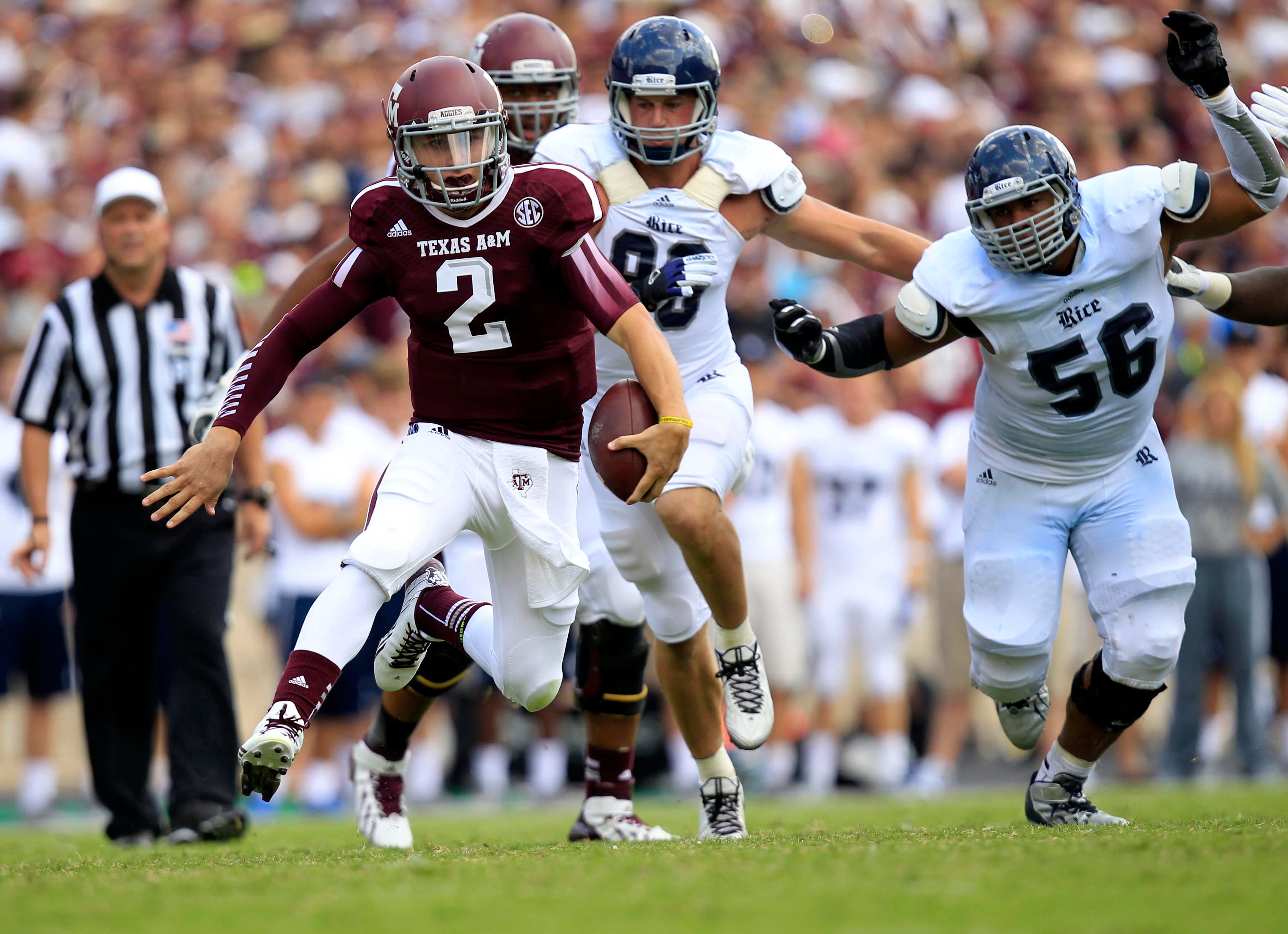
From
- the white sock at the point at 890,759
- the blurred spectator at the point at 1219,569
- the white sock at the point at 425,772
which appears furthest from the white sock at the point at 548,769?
the blurred spectator at the point at 1219,569

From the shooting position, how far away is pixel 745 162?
5262 mm

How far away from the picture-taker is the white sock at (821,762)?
9172 mm

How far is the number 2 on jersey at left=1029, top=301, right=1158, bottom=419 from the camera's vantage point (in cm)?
489

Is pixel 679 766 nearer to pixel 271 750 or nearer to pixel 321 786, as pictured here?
pixel 321 786

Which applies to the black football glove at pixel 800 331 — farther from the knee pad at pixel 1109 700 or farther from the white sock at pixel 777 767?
the white sock at pixel 777 767

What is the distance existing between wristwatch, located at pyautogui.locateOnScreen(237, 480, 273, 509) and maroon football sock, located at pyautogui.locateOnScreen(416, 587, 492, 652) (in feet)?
4.93

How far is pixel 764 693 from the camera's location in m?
5.27

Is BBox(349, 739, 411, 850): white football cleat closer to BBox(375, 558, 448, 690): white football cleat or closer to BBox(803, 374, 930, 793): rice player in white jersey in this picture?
BBox(375, 558, 448, 690): white football cleat

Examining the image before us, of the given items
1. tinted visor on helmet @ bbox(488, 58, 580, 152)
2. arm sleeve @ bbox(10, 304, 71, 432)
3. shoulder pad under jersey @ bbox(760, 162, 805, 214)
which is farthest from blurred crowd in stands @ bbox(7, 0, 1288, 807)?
shoulder pad under jersey @ bbox(760, 162, 805, 214)

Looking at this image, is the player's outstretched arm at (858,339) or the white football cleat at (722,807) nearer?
the player's outstretched arm at (858,339)

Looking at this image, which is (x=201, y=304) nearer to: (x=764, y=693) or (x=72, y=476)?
(x=72, y=476)

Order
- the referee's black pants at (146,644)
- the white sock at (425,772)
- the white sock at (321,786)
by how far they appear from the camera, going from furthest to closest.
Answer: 1. the white sock at (425,772)
2. the white sock at (321,786)
3. the referee's black pants at (146,644)

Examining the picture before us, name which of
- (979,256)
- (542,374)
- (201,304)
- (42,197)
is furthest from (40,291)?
(979,256)

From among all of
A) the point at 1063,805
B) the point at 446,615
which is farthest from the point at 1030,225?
the point at 446,615
